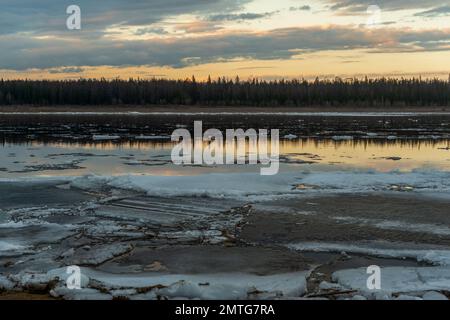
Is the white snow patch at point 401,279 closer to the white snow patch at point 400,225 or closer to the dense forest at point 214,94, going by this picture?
the white snow patch at point 400,225

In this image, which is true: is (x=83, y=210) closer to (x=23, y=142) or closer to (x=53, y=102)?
(x=23, y=142)

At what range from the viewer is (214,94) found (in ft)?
374

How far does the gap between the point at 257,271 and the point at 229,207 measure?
4.50m

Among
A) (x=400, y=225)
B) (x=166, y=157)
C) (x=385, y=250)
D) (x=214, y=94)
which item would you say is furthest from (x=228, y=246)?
(x=214, y=94)

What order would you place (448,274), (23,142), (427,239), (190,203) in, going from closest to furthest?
(448,274)
(427,239)
(190,203)
(23,142)

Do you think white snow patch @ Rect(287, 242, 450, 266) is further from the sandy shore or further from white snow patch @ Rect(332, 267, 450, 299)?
white snow patch @ Rect(332, 267, 450, 299)

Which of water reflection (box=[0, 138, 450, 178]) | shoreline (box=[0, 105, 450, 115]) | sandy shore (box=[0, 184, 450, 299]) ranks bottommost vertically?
sandy shore (box=[0, 184, 450, 299])

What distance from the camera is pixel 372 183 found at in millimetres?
15203

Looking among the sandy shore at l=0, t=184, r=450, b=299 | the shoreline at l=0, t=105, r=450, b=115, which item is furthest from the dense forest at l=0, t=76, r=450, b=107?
the sandy shore at l=0, t=184, r=450, b=299

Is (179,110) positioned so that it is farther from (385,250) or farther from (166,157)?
(385,250)

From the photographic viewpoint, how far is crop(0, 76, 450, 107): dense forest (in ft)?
356

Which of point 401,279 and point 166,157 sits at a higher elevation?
point 166,157

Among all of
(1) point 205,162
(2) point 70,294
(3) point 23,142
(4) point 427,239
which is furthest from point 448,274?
(3) point 23,142

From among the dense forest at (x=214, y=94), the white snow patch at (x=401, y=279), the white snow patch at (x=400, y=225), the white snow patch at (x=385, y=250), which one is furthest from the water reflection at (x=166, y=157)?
the dense forest at (x=214, y=94)
